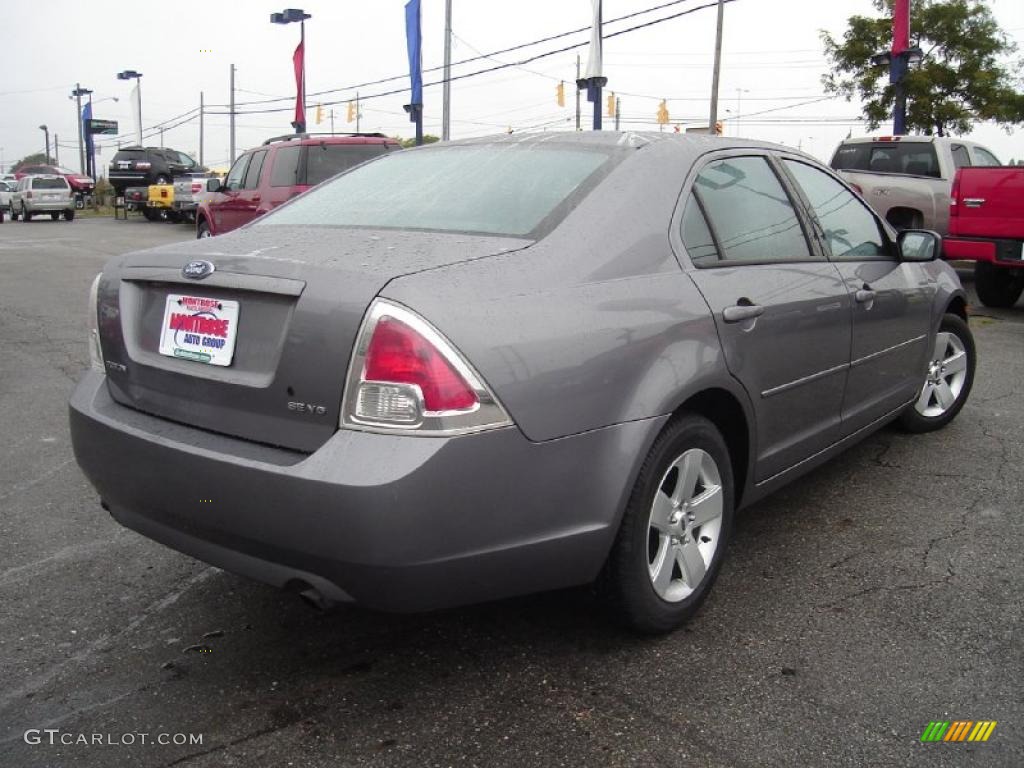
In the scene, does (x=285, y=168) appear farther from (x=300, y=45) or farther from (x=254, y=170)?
(x=300, y=45)

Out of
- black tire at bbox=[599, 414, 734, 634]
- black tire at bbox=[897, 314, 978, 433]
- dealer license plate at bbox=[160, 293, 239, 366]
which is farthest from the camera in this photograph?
black tire at bbox=[897, 314, 978, 433]

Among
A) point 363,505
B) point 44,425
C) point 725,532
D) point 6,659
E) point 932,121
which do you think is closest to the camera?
point 363,505

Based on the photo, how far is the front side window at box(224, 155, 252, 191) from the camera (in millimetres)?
14195

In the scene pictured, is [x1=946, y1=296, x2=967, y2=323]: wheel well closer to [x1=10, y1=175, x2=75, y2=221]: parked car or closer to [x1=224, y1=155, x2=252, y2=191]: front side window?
[x1=224, y1=155, x2=252, y2=191]: front side window

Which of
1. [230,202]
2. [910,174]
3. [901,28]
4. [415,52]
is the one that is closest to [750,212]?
[910,174]

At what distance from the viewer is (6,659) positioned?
2.84m

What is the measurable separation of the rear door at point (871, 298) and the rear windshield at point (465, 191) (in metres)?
1.17

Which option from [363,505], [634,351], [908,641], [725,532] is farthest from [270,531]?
[908,641]

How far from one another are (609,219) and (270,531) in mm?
1320

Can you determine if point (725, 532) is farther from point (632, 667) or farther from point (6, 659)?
point (6, 659)

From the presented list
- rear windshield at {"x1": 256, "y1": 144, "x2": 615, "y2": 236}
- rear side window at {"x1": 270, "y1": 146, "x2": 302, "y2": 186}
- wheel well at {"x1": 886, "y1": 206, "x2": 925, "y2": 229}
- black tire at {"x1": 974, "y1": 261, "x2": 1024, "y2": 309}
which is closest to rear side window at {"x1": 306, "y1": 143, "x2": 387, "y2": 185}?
rear side window at {"x1": 270, "y1": 146, "x2": 302, "y2": 186}

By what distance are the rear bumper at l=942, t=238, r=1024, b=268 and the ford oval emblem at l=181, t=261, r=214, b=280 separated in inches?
336

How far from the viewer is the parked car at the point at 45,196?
33.2 m

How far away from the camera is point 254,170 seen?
1389 cm
